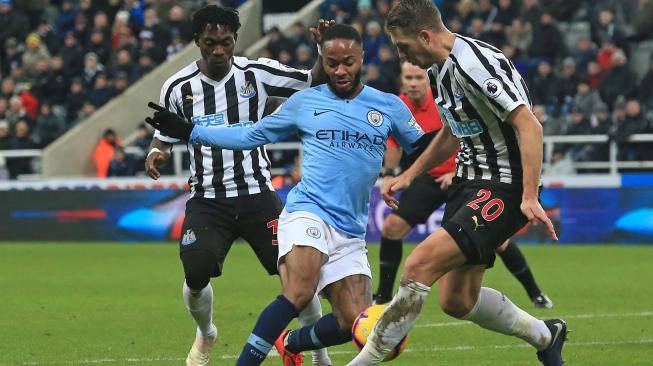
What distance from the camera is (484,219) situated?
7.18 m

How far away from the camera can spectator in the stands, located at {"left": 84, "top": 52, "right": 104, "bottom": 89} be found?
26950 millimetres

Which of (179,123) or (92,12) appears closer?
(179,123)

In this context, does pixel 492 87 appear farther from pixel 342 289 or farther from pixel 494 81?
pixel 342 289

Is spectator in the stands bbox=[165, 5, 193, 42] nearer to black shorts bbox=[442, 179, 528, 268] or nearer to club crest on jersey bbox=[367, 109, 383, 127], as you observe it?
club crest on jersey bbox=[367, 109, 383, 127]

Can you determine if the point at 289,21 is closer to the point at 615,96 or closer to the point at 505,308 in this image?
the point at 615,96

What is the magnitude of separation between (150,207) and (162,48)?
6.76 m

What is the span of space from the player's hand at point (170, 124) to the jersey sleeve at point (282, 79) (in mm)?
1352

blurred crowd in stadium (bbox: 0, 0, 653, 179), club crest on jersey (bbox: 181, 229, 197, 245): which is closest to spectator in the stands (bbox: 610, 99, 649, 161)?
blurred crowd in stadium (bbox: 0, 0, 653, 179)

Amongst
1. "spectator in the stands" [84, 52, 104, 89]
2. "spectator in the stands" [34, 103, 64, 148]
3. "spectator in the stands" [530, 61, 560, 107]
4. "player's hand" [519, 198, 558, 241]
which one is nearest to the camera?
"player's hand" [519, 198, 558, 241]

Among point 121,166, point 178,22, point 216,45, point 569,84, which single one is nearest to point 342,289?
point 216,45

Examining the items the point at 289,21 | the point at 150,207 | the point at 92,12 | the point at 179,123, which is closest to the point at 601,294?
the point at 179,123

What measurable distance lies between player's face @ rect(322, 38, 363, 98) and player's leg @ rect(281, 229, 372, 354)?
2.65 ft

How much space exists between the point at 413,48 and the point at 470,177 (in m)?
→ 0.80

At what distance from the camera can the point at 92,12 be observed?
1142 inches
